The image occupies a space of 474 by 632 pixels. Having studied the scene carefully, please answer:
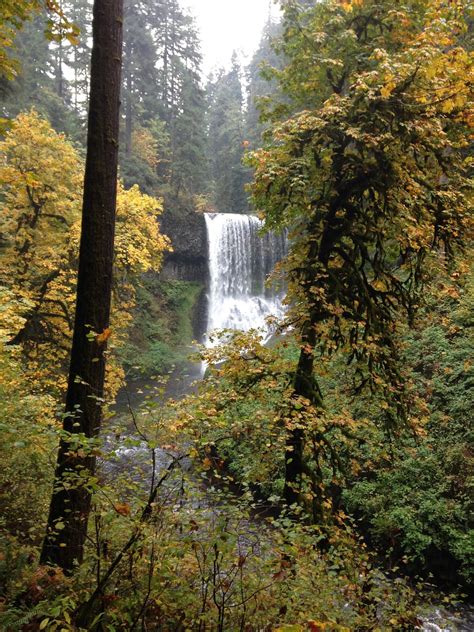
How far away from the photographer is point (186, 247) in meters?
32.8

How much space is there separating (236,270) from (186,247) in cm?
426

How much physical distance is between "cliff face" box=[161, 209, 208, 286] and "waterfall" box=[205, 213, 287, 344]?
0.83 m

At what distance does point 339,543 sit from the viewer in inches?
233

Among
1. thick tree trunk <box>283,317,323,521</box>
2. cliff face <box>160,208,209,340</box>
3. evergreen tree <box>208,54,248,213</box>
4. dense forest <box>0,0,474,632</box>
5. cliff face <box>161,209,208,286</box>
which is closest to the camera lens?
dense forest <box>0,0,474,632</box>

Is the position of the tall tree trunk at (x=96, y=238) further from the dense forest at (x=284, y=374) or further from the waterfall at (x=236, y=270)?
the waterfall at (x=236, y=270)

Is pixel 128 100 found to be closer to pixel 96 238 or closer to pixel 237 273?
pixel 237 273

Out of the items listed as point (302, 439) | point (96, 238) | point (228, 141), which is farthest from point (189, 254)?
point (96, 238)

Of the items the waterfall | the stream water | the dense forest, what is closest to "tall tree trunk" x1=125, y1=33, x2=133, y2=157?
the stream water

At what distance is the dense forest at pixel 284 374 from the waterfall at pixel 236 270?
659 inches

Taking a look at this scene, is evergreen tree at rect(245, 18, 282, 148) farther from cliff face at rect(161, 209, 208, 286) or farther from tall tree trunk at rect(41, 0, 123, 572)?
tall tree trunk at rect(41, 0, 123, 572)

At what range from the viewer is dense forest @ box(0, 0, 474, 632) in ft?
10.8

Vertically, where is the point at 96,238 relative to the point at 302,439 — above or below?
above

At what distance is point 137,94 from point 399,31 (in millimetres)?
33862

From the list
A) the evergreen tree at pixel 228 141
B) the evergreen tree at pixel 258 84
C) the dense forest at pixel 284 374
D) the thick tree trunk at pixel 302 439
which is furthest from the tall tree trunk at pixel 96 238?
the evergreen tree at pixel 258 84
